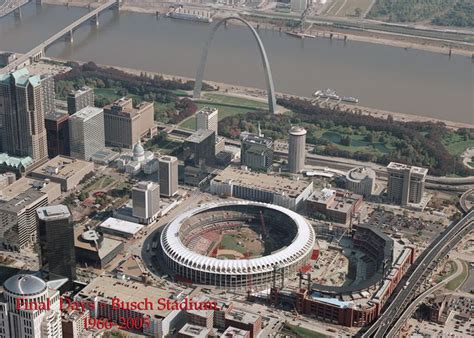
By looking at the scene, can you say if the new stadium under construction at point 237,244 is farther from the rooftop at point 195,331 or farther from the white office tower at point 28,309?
the white office tower at point 28,309

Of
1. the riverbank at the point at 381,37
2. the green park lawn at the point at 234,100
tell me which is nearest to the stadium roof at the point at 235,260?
the green park lawn at the point at 234,100

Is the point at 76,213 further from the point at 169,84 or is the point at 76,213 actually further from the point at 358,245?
the point at 169,84

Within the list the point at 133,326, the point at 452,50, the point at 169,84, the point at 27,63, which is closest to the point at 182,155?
→ the point at 169,84

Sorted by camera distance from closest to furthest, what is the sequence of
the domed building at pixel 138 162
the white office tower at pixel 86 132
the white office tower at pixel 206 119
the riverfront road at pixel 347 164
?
the riverfront road at pixel 347 164 → the domed building at pixel 138 162 → the white office tower at pixel 86 132 → the white office tower at pixel 206 119

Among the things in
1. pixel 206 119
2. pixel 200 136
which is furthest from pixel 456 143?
pixel 200 136

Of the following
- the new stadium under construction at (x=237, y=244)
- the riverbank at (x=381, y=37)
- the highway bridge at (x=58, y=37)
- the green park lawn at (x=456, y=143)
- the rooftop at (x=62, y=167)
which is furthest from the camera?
the riverbank at (x=381, y=37)

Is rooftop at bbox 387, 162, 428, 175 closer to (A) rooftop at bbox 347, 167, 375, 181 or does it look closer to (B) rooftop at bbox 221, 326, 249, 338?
(A) rooftop at bbox 347, 167, 375, 181
